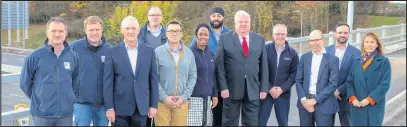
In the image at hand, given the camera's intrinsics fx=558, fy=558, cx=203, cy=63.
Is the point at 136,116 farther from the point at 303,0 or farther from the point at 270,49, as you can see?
the point at 303,0

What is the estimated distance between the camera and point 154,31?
665 centimetres

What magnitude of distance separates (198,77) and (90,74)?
119 cm

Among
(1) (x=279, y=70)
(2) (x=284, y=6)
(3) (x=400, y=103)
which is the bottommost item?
(3) (x=400, y=103)

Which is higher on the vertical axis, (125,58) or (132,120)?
(125,58)

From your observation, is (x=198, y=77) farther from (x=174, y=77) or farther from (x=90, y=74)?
(x=90, y=74)

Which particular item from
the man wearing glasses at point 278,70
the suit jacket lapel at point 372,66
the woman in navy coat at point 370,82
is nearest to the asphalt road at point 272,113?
the man wearing glasses at point 278,70

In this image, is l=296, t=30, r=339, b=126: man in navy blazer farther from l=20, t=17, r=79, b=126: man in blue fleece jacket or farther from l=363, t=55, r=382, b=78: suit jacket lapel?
l=20, t=17, r=79, b=126: man in blue fleece jacket

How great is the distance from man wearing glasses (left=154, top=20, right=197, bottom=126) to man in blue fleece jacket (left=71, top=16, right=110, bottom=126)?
23.1 inches

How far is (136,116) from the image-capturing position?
17.7 feet

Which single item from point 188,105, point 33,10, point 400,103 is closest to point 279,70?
point 188,105

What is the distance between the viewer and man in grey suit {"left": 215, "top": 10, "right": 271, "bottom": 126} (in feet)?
20.4

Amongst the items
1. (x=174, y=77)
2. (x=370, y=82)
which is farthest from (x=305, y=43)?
(x=174, y=77)

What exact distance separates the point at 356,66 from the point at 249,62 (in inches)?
48.0

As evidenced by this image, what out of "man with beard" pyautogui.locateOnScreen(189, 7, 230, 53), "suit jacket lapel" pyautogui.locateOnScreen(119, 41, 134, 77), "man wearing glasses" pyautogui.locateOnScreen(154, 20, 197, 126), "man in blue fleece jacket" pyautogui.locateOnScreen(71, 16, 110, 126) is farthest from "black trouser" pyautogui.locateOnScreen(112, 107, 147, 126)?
"man with beard" pyautogui.locateOnScreen(189, 7, 230, 53)
